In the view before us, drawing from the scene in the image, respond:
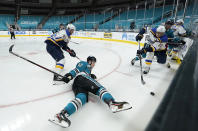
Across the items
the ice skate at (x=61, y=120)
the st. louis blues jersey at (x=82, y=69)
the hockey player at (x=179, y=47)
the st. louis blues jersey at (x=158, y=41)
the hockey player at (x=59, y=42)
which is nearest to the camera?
the ice skate at (x=61, y=120)

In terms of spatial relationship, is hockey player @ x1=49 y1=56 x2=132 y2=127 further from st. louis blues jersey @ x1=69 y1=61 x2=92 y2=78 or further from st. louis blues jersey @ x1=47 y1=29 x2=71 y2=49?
st. louis blues jersey @ x1=47 y1=29 x2=71 y2=49

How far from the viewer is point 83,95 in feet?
5.08

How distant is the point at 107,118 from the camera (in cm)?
140

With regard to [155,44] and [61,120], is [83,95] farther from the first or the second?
[155,44]

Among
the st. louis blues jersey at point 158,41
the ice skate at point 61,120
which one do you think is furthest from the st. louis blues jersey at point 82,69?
the st. louis blues jersey at point 158,41

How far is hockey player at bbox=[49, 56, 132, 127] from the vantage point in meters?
1.24

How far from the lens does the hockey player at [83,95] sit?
48.7 inches

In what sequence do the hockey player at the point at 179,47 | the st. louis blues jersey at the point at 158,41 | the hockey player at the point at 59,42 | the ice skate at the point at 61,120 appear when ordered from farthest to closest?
1. the hockey player at the point at 179,47
2. the st. louis blues jersey at the point at 158,41
3. the hockey player at the point at 59,42
4. the ice skate at the point at 61,120

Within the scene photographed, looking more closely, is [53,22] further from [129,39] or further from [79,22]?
[129,39]

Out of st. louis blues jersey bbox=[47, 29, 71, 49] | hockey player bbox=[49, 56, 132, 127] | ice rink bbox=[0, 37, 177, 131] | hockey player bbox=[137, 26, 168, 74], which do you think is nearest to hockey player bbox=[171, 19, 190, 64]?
hockey player bbox=[137, 26, 168, 74]

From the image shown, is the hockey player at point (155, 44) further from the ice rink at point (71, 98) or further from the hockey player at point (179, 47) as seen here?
the hockey player at point (179, 47)

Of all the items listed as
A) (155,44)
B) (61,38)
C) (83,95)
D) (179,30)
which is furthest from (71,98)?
(179,30)

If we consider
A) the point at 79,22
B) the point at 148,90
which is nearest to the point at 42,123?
the point at 148,90

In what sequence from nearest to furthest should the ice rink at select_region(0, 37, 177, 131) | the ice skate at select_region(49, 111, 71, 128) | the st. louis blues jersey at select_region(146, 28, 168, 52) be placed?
the ice skate at select_region(49, 111, 71, 128)
the ice rink at select_region(0, 37, 177, 131)
the st. louis blues jersey at select_region(146, 28, 168, 52)
